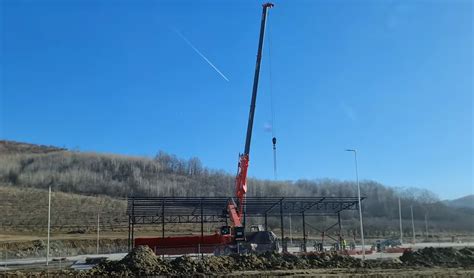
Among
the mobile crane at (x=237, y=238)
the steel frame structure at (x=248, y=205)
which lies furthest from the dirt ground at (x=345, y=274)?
the steel frame structure at (x=248, y=205)

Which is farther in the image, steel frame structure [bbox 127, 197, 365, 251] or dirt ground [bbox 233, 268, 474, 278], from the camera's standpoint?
steel frame structure [bbox 127, 197, 365, 251]

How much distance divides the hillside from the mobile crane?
328 ft

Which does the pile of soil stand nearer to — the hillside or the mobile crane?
the mobile crane

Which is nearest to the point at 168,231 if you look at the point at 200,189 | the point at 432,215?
the point at 200,189

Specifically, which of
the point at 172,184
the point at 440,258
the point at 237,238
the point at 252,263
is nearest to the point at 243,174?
the point at 237,238

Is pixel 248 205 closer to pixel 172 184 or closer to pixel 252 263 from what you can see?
pixel 252 263

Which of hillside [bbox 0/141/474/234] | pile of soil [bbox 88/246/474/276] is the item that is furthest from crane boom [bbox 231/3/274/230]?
hillside [bbox 0/141/474/234]

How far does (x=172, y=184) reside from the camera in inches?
6727

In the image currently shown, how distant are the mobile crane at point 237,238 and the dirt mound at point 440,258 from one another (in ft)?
35.5

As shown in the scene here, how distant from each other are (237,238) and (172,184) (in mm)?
132004

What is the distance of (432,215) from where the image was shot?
6412 inches

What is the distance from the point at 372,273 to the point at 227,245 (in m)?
15.6

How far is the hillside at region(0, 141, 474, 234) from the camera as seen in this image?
509 feet


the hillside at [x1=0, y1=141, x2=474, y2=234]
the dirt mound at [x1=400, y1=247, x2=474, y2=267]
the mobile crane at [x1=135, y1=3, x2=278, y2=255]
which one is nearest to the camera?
the dirt mound at [x1=400, y1=247, x2=474, y2=267]
